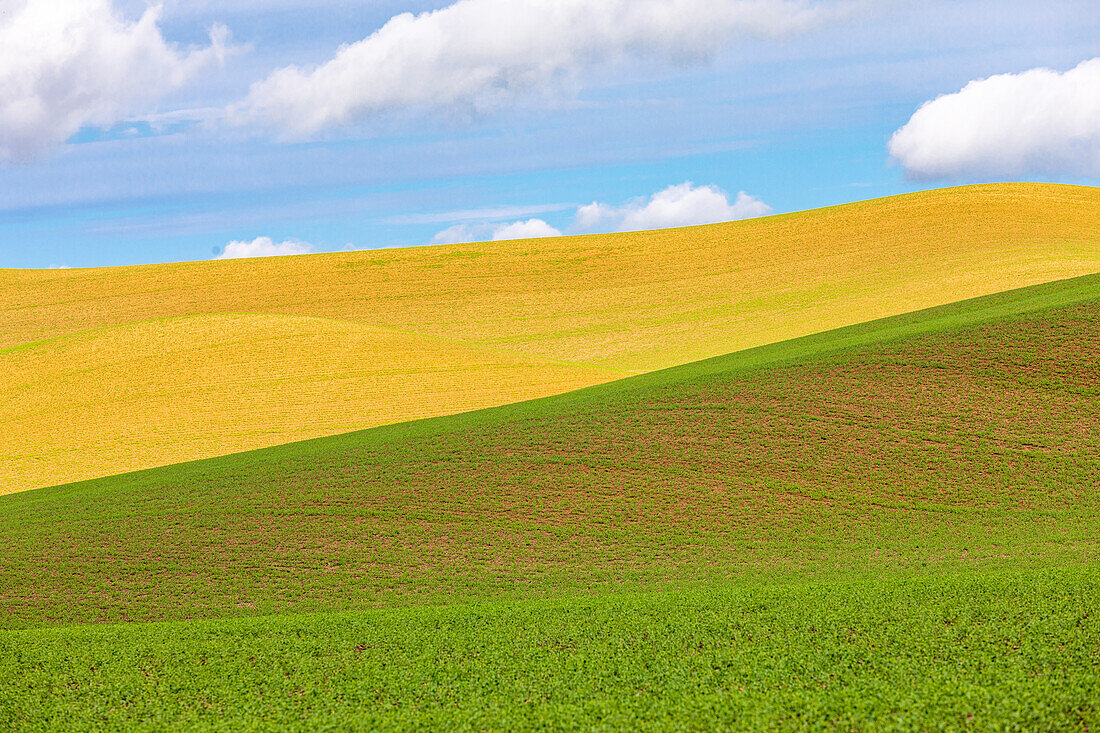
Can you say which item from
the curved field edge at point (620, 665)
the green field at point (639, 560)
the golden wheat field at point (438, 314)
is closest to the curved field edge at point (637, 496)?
the green field at point (639, 560)

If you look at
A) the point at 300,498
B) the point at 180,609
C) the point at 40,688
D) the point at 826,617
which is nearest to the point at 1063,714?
the point at 826,617

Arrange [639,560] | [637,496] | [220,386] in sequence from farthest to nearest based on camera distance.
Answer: [220,386]
[637,496]
[639,560]

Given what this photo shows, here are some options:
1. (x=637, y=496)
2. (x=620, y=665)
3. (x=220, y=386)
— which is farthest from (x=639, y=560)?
(x=220, y=386)

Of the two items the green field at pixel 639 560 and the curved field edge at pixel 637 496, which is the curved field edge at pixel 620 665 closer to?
the green field at pixel 639 560

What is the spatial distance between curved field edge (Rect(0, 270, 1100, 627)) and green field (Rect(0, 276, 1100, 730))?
87 mm

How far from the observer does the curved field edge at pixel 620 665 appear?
754 centimetres

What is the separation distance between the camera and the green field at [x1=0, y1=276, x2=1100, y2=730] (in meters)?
8.16

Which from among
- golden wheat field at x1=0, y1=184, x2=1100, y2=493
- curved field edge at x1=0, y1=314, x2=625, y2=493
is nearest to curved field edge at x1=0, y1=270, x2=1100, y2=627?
curved field edge at x1=0, y1=314, x2=625, y2=493

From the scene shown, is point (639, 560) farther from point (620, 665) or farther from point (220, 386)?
point (220, 386)

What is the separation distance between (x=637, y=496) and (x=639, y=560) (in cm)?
315

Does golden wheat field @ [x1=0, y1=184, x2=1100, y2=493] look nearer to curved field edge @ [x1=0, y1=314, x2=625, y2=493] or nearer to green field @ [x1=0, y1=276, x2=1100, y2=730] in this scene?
curved field edge @ [x1=0, y1=314, x2=625, y2=493]

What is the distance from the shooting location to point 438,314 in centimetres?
5519

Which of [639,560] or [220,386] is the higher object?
[220,386]

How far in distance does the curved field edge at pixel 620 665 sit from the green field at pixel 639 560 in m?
0.04
